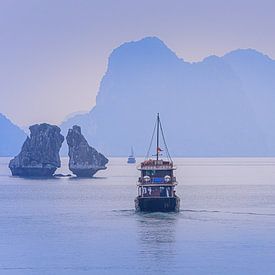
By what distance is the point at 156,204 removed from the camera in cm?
11712

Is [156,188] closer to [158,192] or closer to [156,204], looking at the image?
[158,192]

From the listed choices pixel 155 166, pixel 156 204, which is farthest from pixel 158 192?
pixel 155 166

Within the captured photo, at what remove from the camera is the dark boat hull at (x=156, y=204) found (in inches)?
4609

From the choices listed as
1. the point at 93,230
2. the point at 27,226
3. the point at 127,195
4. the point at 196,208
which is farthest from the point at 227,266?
the point at 127,195

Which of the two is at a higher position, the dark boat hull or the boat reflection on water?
the dark boat hull

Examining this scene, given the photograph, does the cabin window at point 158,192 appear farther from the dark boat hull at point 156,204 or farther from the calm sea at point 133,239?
the calm sea at point 133,239

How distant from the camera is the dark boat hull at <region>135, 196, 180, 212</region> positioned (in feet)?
384

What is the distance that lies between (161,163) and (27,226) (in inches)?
837

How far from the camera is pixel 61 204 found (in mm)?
155125

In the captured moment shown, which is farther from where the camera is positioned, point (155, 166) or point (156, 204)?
point (155, 166)

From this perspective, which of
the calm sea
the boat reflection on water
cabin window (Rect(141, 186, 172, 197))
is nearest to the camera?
the calm sea

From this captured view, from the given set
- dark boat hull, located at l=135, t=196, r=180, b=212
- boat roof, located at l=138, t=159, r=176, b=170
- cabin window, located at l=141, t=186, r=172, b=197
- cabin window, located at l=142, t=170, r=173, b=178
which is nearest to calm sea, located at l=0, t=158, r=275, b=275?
dark boat hull, located at l=135, t=196, r=180, b=212

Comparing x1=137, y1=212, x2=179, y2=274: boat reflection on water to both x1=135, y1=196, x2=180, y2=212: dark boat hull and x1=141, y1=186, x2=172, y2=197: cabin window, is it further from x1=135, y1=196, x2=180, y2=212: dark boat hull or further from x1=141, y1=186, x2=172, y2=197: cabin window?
x1=141, y1=186, x2=172, y2=197: cabin window

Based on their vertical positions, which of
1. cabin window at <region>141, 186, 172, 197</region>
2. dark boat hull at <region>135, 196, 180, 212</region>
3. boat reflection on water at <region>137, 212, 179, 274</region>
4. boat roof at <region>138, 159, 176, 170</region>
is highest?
boat roof at <region>138, 159, 176, 170</region>
